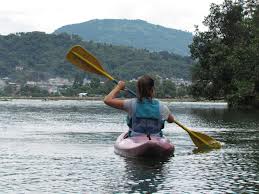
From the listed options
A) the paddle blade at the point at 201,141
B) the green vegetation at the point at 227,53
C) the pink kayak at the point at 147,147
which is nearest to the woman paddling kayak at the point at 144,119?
the pink kayak at the point at 147,147

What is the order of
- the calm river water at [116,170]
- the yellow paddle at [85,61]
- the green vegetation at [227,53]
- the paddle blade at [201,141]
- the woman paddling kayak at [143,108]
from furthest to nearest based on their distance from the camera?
1. the green vegetation at [227,53]
2. the paddle blade at [201,141]
3. the yellow paddle at [85,61]
4. the woman paddling kayak at [143,108]
5. the calm river water at [116,170]

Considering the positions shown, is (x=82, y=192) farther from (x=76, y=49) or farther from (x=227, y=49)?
(x=227, y=49)

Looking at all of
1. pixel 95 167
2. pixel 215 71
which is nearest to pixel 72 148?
pixel 95 167

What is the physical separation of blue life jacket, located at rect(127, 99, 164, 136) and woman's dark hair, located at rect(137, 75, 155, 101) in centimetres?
19

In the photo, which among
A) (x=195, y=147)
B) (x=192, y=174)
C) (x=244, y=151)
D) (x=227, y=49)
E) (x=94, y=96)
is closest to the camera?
(x=192, y=174)

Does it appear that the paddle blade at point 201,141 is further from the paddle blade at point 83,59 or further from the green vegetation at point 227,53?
the green vegetation at point 227,53

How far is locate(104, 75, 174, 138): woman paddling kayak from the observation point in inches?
624

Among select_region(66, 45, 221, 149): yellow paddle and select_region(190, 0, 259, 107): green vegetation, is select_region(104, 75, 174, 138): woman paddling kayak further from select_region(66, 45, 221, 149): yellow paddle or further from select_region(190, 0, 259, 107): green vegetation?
select_region(190, 0, 259, 107): green vegetation

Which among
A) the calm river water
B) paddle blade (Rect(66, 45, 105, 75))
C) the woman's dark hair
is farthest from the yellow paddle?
the woman's dark hair

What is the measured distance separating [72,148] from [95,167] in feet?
17.6

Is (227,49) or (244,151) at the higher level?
(227,49)

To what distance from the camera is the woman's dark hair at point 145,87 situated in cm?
1545

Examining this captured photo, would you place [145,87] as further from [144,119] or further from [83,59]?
[83,59]

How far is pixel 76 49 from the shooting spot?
19.7 metres
